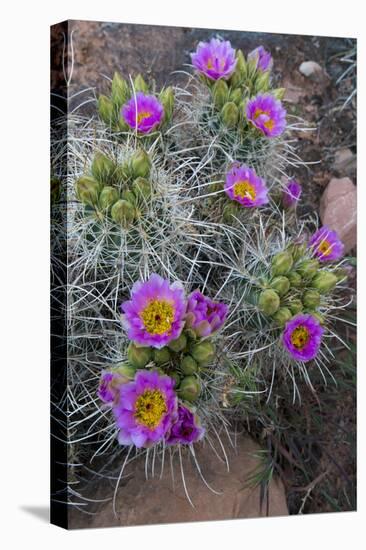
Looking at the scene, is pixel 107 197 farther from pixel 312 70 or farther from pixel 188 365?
pixel 312 70

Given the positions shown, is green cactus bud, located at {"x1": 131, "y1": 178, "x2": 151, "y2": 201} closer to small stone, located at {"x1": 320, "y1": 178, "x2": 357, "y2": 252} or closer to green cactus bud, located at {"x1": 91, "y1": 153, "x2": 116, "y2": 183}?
green cactus bud, located at {"x1": 91, "y1": 153, "x2": 116, "y2": 183}

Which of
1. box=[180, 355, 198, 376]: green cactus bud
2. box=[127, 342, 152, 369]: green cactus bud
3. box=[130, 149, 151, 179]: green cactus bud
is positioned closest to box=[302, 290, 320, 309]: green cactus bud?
box=[180, 355, 198, 376]: green cactus bud

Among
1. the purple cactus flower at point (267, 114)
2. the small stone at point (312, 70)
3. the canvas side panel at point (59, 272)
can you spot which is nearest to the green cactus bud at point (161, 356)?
the canvas side panel at point (59, 272)

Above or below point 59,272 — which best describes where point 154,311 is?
below

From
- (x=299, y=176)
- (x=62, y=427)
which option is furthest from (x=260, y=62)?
(x=62, y=427)

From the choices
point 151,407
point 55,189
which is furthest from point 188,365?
point 55,189

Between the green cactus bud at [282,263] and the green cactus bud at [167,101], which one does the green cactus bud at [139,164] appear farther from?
the green cactus bud at [282,263]

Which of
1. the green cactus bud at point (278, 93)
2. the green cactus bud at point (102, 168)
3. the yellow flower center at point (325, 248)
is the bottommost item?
the yellow flower center at point (325, 248)
